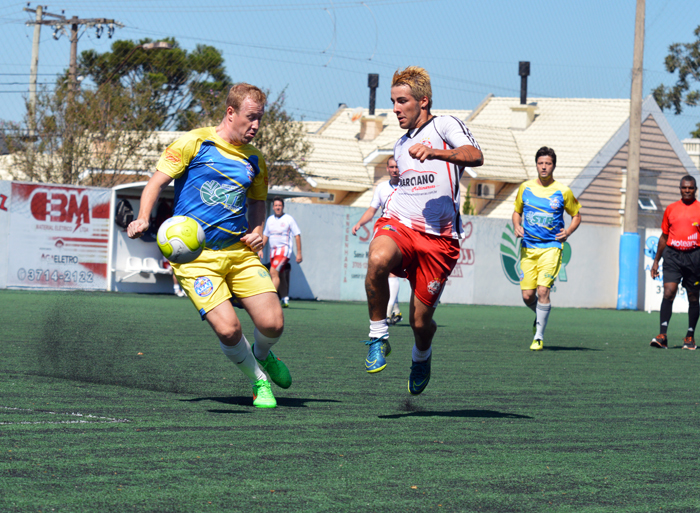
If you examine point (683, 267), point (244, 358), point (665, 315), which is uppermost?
point (683, 267)

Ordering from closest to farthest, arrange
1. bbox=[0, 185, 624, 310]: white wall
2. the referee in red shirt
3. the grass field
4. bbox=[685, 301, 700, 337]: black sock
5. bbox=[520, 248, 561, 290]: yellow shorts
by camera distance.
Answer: the grass field < bbox=[520, 248, 561, 290]: yellow shorts < the referee in red shirt < bbox=[685, 301, 700, 337]: black sock < bbox=[0, 185, 624, 310]: white wall

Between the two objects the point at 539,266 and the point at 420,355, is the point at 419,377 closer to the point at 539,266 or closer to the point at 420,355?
the point at 420,355

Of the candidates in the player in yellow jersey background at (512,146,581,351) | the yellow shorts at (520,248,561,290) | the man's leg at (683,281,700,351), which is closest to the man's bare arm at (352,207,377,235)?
the player in yellow jersey background at (512,146,581,351)

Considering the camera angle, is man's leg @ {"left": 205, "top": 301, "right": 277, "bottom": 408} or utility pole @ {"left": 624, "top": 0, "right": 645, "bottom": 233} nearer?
man's leg @ {"left": 205, "top": 301, "right": 277, "bottom": 408}

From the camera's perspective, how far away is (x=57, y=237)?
744 inches

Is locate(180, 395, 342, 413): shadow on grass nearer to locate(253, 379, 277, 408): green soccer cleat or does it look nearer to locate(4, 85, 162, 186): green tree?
locate(253, 379, 277, 408): green soccer cleat

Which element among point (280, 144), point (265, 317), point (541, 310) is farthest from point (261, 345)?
point (280, 144)

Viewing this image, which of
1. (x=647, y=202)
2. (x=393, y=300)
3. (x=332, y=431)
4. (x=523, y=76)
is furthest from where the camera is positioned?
(x=523, y=76)

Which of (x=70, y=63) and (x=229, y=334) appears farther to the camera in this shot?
(x=70, y=63)

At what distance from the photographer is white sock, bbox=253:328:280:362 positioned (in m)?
5.76

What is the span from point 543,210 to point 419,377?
5.44 m

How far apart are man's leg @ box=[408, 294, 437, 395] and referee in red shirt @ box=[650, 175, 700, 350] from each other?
6837 millimetres

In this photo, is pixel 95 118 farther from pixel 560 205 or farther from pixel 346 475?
pixel 346 475

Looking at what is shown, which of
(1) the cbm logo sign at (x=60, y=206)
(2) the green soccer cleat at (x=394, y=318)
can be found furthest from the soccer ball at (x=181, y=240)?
(1) the cbm logo sign at (x=60, y=206)
